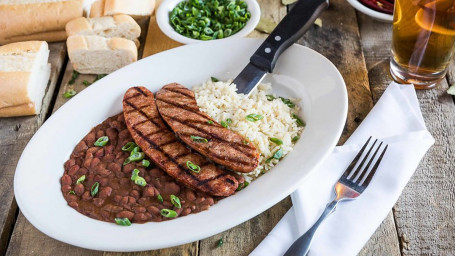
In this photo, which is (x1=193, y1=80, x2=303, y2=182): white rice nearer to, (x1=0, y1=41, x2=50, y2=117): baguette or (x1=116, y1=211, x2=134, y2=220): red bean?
(x1=116, y1=211, x2=134, y2=220): red bean

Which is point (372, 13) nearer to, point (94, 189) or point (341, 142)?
point (341, 142)

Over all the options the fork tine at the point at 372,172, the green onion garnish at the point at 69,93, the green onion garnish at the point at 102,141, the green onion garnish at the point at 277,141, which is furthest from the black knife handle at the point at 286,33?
the green onion garnish at the point at 69,93

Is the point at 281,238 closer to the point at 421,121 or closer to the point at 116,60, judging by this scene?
the point at 421,121

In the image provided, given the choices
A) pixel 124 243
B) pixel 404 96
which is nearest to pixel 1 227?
pixel 124 243

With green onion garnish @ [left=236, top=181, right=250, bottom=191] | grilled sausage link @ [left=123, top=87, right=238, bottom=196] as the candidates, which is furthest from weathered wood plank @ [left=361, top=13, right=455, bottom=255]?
grilled sausage link @ [left=123, top=87, right=238, bottom=196]

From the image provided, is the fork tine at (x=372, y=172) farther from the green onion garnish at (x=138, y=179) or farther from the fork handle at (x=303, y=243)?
the green onion garnish at (x=138, y=179)
